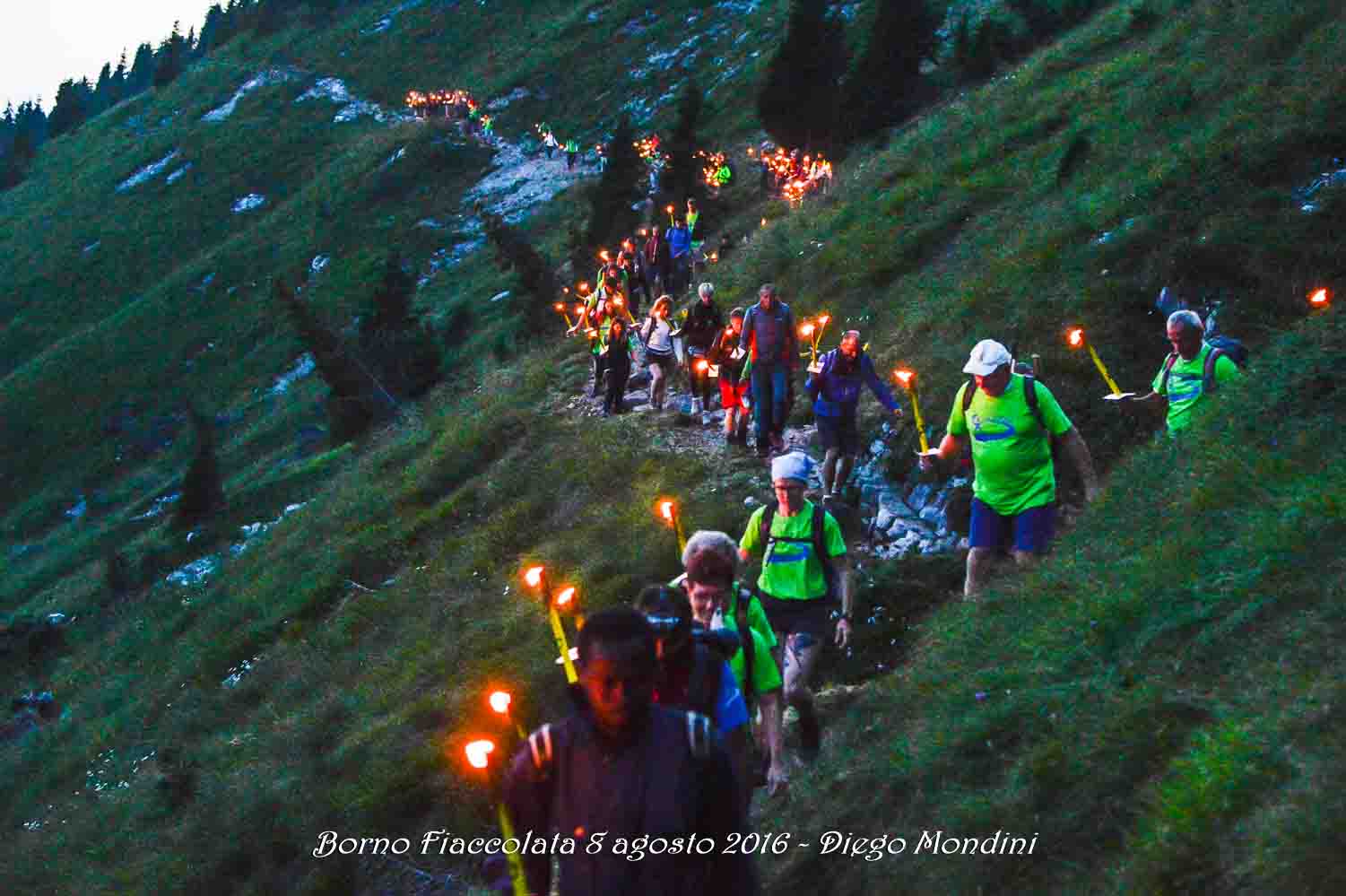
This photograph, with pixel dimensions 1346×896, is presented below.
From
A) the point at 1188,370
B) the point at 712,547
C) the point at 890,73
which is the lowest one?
the point at 890,73

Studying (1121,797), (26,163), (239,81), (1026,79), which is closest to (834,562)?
(1121,797)

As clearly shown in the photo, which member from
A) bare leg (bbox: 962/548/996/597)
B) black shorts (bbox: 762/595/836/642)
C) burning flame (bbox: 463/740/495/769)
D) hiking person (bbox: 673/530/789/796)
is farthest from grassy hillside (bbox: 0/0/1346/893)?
burning flame (bbox: 463/740/495/769)

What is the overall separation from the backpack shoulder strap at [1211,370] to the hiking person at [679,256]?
19.2 metres

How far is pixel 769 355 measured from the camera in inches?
567

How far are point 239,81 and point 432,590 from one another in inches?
5009

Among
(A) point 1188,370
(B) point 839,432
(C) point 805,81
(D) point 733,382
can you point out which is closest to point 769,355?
(B) point 839,432

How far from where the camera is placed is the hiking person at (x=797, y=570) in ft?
25.3

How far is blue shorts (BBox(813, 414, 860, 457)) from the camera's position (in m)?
13.1

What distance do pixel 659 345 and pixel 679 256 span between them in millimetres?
8665

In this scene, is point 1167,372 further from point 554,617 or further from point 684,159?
point 684,159

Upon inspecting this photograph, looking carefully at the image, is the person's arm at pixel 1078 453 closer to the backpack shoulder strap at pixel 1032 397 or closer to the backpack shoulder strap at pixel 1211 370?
the backpack shoulder strap at pixel 1032 397

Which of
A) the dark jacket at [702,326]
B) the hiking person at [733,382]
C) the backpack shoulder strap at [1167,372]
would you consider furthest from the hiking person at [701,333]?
the backpack shoulder strap at [1167,372]

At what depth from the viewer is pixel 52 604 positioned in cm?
4091

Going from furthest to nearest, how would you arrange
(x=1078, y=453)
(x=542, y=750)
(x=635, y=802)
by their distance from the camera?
(x=1078, y=453) → (x=542, y=750) → (x=635, y=802)
